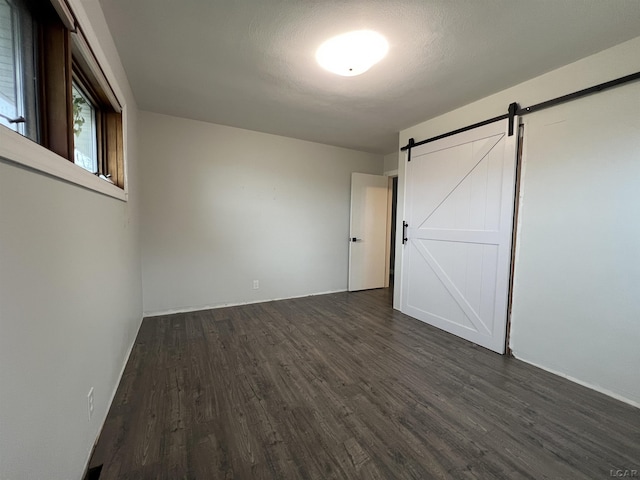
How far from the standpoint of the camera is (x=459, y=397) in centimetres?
184

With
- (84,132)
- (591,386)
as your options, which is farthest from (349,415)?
(84,132)

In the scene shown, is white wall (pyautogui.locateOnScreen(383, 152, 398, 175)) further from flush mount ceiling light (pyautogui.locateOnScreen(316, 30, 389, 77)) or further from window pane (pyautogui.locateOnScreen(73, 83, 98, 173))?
window pane (pyautogui.locateOnScreen(73, 83, 98, 173))

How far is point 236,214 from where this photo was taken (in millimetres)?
3674

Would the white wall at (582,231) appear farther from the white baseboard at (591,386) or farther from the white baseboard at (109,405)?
the white baseboard at (109,405)

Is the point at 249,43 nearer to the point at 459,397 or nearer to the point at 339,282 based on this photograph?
the point at 459,397

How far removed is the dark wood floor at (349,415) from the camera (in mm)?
1314

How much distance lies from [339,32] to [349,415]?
2.51 meters

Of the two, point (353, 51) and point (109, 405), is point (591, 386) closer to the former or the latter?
point (353, 51)

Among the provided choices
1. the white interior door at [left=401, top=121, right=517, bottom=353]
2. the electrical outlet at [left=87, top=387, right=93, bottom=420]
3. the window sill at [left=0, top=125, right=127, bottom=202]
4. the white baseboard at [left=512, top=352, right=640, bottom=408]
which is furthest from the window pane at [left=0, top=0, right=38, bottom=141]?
the white baseboard at [left=512, top=352, right=640, bottom=408]

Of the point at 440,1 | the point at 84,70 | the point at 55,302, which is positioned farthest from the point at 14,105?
the point at 440,1

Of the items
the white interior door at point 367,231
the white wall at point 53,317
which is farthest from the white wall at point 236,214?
the white wall at point 53,317

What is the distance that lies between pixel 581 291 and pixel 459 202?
1.27m

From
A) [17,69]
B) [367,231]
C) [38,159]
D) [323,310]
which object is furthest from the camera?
[367,231]

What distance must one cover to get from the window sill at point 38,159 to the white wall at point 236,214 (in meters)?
2.00
